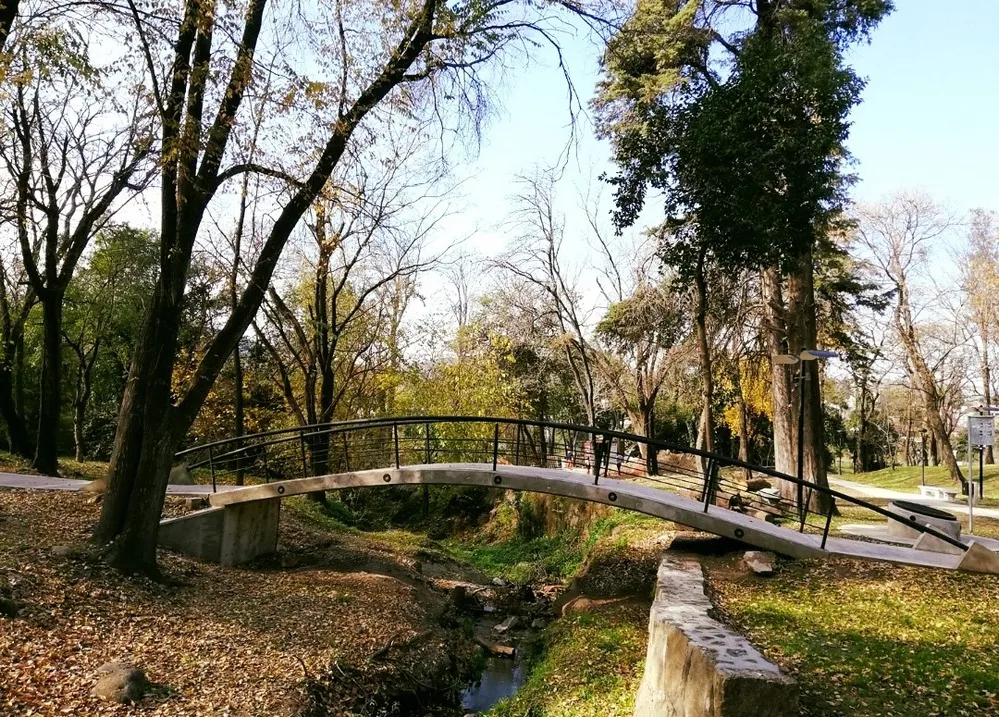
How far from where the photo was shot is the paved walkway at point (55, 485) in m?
12.7

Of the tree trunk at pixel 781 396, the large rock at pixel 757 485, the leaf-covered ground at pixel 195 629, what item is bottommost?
the leaf-covered ground at pixel 195 629

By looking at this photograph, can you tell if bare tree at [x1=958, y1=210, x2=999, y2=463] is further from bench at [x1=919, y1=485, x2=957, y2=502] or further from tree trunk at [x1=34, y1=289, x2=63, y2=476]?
tree trunk at [x1=34, y1=289, x2=63, y2=476]

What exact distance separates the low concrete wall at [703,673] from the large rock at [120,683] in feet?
14.6

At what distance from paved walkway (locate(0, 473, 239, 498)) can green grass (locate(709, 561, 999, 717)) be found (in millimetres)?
9455

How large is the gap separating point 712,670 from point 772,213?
11147mm

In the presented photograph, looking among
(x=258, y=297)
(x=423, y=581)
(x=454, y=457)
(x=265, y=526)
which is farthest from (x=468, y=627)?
(x=454, y=457)

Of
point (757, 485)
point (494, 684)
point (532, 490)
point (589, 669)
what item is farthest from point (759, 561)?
point (757, 485)

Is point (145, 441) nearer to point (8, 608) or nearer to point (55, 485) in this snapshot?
point (8, 608)

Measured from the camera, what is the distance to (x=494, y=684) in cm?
977

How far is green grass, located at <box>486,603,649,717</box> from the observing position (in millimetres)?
7312

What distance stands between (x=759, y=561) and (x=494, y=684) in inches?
161

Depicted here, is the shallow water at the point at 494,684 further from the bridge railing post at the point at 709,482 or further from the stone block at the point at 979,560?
the stone block at the point at 979,560

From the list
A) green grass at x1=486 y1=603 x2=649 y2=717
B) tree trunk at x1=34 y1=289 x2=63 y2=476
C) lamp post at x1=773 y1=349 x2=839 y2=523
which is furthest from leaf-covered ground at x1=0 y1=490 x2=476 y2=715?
lamp post at x1=773 y1=349 x2=839 y2=523

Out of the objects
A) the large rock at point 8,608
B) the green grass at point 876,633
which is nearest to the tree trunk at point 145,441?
the large rock at point 8,608
